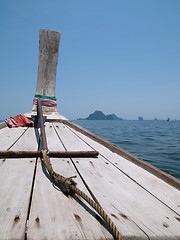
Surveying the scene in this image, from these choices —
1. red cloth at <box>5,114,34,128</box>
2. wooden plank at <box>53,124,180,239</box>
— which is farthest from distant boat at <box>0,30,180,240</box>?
red cloth at <box>5,114,34,128</box>

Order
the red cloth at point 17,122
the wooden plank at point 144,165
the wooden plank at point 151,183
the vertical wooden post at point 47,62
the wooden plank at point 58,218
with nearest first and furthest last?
1. the wooden plank at point 58,218
2. the wooden plank at point 151,183
3. the wooden plank at point 144,165
4. the red cloth at point 17,122
5. the vertical wooden post at point 47,62

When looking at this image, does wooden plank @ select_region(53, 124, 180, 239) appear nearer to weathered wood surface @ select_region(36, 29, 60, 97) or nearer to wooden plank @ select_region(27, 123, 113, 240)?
wooden plank @ select_region(27, 123, 113, 240)

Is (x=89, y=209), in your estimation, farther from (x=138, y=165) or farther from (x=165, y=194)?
(x=138, y=165)

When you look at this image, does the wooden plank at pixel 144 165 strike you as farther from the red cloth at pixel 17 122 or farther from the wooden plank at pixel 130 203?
the red cloth at pixel 17 122

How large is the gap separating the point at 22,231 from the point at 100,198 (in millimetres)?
425

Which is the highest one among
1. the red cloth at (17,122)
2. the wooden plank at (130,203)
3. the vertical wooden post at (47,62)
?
the vertical wooden post at (47,62)

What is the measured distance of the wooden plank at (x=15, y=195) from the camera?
647mm

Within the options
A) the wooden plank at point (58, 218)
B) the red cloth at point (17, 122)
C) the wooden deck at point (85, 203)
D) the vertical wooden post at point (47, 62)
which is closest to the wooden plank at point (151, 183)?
the wooden deck at point (85, 203)

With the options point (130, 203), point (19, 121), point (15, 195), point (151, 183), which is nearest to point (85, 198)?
point (130, 203)

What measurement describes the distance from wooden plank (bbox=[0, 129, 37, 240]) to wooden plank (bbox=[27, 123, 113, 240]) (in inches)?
1.5

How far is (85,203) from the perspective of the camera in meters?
0.87

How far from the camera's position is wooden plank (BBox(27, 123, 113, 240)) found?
639mm

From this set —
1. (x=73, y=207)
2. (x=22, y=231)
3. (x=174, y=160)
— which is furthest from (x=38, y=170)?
(x=174, y=160)

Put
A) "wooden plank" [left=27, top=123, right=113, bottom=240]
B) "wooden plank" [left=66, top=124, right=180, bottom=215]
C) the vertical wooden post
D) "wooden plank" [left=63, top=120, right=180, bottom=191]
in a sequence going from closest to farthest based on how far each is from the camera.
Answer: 1. "wooden plank" [left=27, top=123, right=113, bottom=240]
2. "wooden plank" [left=66, top=124, right=180, bottom=215]
3. "wooden plank" [left=63, top=120, right=180, bottom=191]
4. the vertical wooden post
